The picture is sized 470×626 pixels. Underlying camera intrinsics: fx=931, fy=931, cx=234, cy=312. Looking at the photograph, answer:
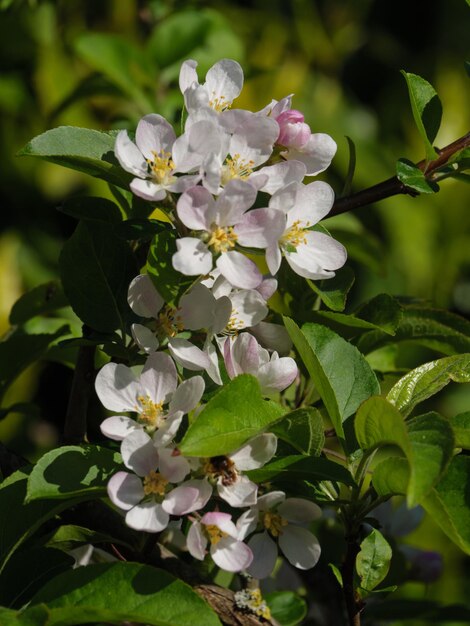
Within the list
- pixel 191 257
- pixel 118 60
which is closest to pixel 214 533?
pixel 191 257

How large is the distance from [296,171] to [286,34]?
3254 mm

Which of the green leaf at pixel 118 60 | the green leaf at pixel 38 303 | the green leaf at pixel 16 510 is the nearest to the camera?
the green leaf at pixel 16 510

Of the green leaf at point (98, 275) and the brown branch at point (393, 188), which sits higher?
the green leaf at point (98, 275)

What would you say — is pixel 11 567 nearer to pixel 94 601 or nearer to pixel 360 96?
pixel 94 601

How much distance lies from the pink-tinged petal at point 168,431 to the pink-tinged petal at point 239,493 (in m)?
0.05

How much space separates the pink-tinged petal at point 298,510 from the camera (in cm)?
82

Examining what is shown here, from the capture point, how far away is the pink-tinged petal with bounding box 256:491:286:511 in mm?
779

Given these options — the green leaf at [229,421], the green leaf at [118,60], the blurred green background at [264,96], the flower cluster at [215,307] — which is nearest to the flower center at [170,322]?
the flower cluster at [215,307]

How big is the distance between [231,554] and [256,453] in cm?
9

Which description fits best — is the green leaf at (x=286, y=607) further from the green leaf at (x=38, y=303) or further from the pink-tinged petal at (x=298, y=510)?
the green leaf at (x=38, y=303)

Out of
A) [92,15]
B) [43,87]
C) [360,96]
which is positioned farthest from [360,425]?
[360,96]

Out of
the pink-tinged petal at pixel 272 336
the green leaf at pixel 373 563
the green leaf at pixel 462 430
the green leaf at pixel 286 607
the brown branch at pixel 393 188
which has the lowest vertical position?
the green leaf at pixel 286 607

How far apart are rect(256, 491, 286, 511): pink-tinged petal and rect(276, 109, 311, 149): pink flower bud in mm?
312

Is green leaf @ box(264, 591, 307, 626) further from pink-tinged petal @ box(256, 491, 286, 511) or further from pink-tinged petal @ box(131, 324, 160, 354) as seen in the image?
pink-tinged petal @ box(131, 324, 160, 354)
